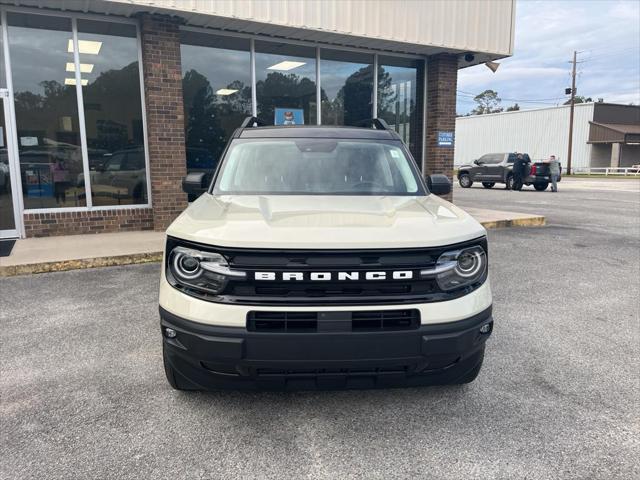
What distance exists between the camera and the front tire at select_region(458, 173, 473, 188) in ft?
86.9

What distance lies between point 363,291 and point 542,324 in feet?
9.26

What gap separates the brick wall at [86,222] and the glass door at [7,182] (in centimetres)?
21

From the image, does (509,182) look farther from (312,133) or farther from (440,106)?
(312,133)

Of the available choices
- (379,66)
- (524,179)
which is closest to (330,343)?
(379,66)

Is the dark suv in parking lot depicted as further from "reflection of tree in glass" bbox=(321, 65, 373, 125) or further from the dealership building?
"reflection of tree in glass" bbox=(321, 65, 373, 125)

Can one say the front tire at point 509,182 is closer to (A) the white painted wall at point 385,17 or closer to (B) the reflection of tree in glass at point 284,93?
(A) the white painted wall at point 385,17

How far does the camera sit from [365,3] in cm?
920

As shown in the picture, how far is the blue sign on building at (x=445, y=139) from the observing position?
11.4 metres

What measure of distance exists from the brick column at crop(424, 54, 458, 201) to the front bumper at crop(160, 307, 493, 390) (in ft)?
30.3

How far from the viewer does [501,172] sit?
80.2 feet

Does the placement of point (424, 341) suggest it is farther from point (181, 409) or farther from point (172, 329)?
point (181, 409)

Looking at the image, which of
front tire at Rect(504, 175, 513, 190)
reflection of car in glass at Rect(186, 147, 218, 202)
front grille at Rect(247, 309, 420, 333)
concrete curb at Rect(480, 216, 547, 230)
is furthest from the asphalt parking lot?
front tire at Rect(504, 175, 513, 190)

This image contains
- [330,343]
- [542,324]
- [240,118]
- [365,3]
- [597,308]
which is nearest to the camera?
[330,343]

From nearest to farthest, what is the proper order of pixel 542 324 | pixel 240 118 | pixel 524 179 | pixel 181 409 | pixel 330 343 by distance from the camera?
pixel 330 343 < pixel 181 409 < pixel 542 324 < pixel 240 118 < pixel 524 179
